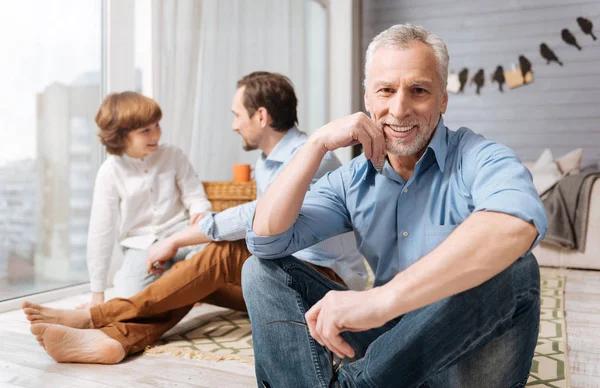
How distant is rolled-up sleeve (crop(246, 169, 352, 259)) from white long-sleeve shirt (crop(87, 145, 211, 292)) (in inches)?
41.0

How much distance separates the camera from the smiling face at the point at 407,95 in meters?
1.36

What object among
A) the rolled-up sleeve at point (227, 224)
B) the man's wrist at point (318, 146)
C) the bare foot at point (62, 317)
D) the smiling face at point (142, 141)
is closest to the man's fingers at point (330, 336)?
the man's wrist at point (318, 146)

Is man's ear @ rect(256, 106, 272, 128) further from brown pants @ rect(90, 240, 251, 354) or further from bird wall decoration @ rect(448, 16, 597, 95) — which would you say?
bird wall decoration @ rect(448, 16, 597, 95)

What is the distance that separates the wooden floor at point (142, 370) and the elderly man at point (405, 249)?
0.39m

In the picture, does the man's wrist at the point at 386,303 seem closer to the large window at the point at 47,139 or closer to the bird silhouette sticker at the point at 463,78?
the large window at the point at 47,139

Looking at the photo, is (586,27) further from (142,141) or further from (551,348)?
(142,141)

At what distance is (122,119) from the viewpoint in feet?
7.59

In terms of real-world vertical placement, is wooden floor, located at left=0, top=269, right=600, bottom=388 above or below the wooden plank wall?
below

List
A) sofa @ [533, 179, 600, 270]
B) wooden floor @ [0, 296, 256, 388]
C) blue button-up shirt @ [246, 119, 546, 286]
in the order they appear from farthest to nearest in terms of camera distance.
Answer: sofa @ [533, 179, 600, 270]
wooden floor @ [0, 296, 256, 388]
blue button-up shirt @ [246, 119, 546, 286]

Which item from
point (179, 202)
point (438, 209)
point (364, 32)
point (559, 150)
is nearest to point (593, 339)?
point (438, 209)

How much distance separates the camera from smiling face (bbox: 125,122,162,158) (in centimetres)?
233

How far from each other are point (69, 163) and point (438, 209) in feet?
6.70

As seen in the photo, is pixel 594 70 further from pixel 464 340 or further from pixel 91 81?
pixel 464 340

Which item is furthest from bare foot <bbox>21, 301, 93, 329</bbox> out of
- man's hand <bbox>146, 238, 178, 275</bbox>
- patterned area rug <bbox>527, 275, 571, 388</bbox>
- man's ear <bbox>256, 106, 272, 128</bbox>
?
patterned area rug <bbox>527, 275, 571, 388</bbox>
